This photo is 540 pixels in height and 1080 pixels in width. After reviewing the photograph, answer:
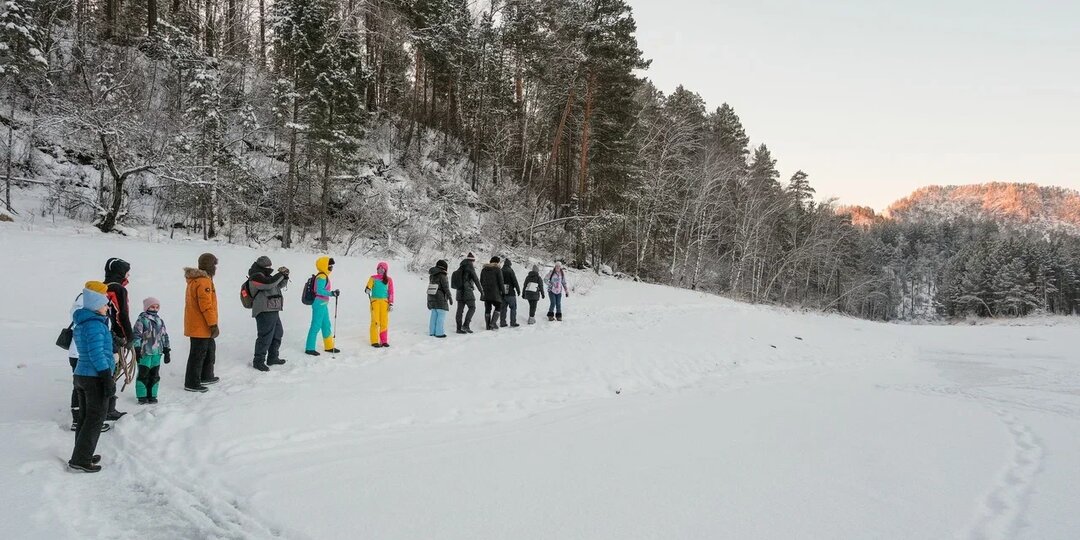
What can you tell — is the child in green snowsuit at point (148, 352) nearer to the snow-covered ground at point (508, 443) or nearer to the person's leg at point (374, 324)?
the snow-covered ground at point (508, 443)

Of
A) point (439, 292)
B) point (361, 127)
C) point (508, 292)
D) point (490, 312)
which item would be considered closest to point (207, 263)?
point (439, 292)

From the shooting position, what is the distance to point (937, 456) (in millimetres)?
4902

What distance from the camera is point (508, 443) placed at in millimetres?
5395

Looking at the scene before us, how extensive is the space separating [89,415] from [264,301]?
143 inches

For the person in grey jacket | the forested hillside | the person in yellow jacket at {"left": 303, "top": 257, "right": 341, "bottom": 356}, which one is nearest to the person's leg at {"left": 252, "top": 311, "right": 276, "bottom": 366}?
the person in grey jacket

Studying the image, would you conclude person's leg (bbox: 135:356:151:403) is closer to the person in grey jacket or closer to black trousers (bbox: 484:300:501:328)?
the person in grey jacket

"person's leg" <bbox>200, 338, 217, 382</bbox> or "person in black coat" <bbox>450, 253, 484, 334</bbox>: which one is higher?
"person in black coat" <bbox>450, 253, 484, 334</bbox>

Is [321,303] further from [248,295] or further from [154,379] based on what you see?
[154,379]

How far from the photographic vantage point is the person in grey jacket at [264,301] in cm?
783

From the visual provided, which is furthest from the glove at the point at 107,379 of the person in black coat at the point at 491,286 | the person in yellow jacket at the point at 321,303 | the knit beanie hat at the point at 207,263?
the person in black coat at the point at 491,286

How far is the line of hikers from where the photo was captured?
4.42 m

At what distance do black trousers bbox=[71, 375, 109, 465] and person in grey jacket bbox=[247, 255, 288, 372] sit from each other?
3443 millimetres

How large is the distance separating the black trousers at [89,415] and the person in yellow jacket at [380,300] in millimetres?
5505

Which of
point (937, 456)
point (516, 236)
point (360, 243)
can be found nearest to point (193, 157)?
point (360, 243)
